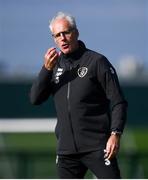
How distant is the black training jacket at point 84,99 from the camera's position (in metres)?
5.84

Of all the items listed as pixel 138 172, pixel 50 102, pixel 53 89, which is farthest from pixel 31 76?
pixel 53 89

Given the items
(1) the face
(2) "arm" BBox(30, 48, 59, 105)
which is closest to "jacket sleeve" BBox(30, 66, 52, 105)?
(2) "arm" BBox(30, 48, 59, 105)

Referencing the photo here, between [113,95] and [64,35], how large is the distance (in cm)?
47

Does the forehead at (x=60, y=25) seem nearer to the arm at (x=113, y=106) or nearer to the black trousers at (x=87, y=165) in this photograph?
the arm at (x=113, y=106)

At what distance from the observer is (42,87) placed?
5.98m

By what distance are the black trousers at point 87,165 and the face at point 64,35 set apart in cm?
66

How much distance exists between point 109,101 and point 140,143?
1080 cm

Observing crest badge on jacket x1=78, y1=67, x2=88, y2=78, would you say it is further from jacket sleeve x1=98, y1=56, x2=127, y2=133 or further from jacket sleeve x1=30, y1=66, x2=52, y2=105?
jacket sleeve x1=30, y1=66, x2=52, y2=105

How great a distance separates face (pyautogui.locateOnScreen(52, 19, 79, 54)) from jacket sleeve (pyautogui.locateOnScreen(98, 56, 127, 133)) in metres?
0.21

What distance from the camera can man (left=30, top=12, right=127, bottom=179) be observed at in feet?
19.1

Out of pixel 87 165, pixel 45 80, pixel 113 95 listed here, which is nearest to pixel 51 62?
pixel 45 80

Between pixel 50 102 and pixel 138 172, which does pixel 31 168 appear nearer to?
pixel 138 172

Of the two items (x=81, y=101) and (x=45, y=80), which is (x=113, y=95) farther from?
(x=45, y=80)

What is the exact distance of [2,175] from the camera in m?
11.0
